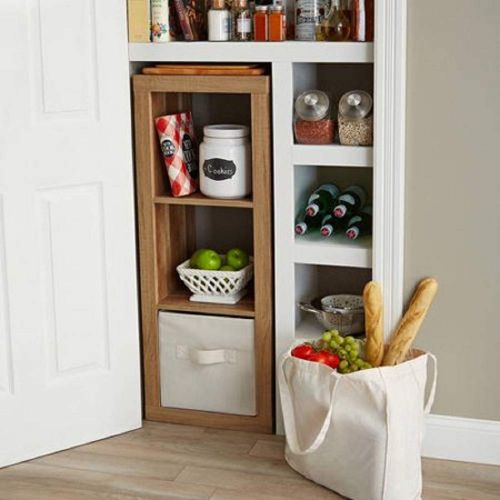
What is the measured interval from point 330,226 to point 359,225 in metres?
0.08

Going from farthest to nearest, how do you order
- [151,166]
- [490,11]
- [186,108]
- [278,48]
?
[186,108]
[151,166]
[278,48]
[490,11]

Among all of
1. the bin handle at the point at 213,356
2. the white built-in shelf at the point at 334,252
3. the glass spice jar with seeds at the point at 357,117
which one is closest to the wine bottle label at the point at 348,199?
the white built-in shelf at the point at 334,252

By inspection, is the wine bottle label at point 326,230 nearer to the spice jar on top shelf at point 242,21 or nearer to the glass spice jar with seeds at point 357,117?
the glass spice jar with seeds at point 357,117

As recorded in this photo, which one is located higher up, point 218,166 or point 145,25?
point 145,25

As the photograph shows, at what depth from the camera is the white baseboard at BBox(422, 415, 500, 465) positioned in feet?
9.80

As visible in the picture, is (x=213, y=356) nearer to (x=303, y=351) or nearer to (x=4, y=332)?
(x=303, y=351)

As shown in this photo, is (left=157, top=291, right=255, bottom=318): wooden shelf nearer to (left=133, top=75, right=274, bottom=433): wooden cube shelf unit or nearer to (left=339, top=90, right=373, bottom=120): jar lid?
(left=133, top=75, right=274, bottom=433): wooden cube shelf unit

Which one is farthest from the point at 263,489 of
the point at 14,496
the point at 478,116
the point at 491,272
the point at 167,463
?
the point at 478,116

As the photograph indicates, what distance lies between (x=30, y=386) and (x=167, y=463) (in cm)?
44

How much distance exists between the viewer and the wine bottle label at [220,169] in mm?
3066

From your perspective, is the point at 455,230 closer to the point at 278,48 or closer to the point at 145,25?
the point at 278,48

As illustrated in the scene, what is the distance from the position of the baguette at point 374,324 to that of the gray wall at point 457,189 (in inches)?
5.0

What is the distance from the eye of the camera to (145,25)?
3.05 m

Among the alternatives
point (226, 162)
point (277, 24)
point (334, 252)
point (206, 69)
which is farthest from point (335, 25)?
point (334, 252)
